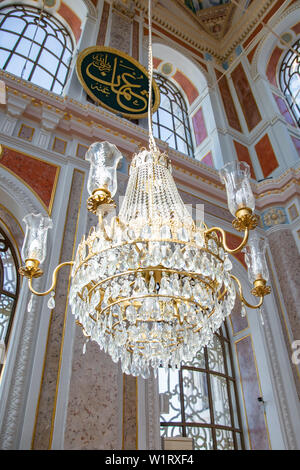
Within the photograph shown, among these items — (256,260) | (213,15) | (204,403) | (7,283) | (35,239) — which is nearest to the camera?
(35,239)

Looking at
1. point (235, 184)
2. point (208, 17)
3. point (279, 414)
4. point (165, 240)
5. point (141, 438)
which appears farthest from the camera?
point (208, 17)

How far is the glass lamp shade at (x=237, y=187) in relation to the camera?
6.10 feet

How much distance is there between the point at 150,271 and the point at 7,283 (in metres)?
1.84

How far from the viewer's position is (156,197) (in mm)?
2229

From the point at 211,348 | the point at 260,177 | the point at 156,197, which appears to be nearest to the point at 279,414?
the point at 211,348

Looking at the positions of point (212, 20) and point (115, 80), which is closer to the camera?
point (115, 80)

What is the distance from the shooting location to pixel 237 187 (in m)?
1.90

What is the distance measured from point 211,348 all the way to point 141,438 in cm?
183

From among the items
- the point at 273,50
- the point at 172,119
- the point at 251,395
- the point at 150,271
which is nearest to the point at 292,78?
the point at 273,50

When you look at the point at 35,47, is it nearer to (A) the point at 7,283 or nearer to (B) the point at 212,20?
(A) the point at 7,283

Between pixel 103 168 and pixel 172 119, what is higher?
pixel 172 119

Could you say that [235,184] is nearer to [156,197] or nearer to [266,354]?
[156,197]

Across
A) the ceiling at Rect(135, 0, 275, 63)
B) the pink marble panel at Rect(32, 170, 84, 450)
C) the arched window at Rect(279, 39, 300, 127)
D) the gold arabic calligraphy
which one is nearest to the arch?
the arched window at Rect(279, 39, 300, 127)

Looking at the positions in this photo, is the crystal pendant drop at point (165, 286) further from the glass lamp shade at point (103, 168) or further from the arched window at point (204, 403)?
the arched window at point (204, 403)
